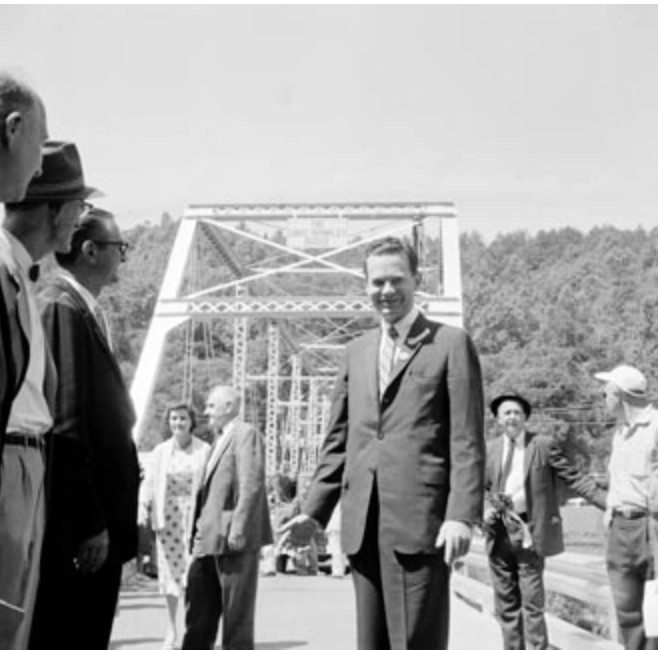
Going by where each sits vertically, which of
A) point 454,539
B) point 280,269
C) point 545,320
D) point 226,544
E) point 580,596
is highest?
point 545,320

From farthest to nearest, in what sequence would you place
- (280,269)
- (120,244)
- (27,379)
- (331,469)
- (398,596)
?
(280,269)
(331,469)
(120,244)
(398,596)
(27,379)

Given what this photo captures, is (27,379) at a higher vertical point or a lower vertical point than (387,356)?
lower

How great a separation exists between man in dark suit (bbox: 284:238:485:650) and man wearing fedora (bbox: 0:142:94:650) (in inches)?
45.8

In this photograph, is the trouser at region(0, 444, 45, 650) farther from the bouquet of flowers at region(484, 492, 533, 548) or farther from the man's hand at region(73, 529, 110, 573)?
the bouquet of flowers at region(484, 492, 533, 548)

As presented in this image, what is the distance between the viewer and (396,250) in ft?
14.4

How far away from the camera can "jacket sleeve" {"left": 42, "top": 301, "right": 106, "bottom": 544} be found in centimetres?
356

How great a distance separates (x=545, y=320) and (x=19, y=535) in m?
99.5

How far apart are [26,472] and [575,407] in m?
87.7

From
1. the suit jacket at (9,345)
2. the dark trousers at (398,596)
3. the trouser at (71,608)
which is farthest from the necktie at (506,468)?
the suit jacket at (9,345)

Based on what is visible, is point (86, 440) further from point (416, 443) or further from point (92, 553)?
point (416, 443)

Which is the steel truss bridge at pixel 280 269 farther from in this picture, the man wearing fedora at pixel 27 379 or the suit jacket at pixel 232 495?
the man wearing fedora at pixel 27 379

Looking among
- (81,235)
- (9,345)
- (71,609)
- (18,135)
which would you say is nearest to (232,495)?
(81,235)

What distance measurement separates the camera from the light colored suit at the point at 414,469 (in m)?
4.08

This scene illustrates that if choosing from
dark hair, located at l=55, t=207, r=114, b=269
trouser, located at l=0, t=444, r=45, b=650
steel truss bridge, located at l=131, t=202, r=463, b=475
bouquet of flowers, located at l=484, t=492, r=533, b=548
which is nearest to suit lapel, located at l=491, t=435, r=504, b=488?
bouquet of flowers, located at l=484, t=492, r=533, b=548
